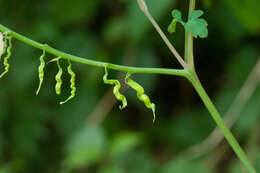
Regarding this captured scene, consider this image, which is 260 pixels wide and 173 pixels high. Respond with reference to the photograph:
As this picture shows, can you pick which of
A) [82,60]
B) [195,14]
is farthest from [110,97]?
[82,60]

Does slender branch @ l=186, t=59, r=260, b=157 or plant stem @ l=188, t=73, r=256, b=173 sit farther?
slender branch @ l=186, t=59, r=260, b=157

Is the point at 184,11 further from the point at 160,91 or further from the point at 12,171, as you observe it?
the point at 12,171

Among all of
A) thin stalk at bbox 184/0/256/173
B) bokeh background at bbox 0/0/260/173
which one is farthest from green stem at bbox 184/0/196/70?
bokeh background at bbox 0/0/260/173

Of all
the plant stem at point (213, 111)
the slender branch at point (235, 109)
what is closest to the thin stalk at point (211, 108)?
the plant stem at point (213, 111)

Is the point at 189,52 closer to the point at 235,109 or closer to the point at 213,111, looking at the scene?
the point at 213,111

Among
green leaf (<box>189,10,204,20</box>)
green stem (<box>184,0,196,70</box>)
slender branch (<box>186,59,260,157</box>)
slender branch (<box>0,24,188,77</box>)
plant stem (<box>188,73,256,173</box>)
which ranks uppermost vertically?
slender branch (<box>0,24,188,77</box>)

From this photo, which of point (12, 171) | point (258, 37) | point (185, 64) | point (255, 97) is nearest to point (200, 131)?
point (255, 97)

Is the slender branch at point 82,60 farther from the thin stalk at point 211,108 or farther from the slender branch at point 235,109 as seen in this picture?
the slender branch at point 235,109

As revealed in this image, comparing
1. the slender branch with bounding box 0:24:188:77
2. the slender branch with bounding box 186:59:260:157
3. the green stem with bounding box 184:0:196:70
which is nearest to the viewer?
the slender branch with bounding box 0:24:188:77

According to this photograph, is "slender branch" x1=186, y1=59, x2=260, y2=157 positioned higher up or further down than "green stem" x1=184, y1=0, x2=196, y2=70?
further down

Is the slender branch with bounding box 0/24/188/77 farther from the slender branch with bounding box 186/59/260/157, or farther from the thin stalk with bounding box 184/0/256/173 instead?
the slender branch with bounding box 186/59/260/157
